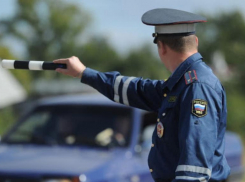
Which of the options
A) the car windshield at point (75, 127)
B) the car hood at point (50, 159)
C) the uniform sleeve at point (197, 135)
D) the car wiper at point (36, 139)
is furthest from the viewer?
the car wiper at point (36, 139)

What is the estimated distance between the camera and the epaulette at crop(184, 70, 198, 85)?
2.98 meters

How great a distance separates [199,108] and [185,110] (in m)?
0.09

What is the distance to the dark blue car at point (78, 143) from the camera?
18.1ft

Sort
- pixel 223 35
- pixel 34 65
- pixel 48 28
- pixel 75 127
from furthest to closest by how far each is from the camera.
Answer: pixel 223 35
pixel 48 28
pixel 75 127
pixel 34 65

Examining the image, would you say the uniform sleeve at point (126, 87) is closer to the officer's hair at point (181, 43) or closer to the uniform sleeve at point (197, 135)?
the officer's hair at point (181, 43)

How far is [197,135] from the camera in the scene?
281 cm

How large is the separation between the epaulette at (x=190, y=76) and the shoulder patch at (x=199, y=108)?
15 cm

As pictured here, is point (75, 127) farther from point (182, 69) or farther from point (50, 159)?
point (182, 69)

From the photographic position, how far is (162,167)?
10.1ft

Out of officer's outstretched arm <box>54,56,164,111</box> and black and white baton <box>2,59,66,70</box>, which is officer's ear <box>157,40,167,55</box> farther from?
black and white baton <box>2,59,66,70</box>

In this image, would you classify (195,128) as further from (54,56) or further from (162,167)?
(54,56)

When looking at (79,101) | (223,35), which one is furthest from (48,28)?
(79,101)

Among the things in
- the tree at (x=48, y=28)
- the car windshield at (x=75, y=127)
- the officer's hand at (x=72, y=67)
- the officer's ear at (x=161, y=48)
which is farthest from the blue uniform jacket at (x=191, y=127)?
the tree at (x=48, y=28)

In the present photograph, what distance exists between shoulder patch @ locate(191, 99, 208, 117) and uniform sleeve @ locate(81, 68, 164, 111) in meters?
0.67
